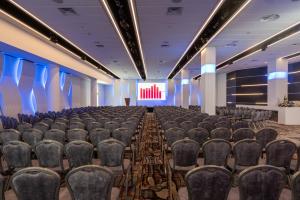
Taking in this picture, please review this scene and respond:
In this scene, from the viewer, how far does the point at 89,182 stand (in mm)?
2572

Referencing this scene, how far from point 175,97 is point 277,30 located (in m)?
25.7

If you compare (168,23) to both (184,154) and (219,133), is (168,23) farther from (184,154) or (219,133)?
(184,154)

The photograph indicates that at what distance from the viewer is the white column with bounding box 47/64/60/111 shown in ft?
51.7

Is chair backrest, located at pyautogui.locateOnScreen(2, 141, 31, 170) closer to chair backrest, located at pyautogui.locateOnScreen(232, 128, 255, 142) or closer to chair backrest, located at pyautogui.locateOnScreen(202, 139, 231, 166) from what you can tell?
chair backrest, located at pyautogui.locateOnScreen(202, 139, 231, 166)

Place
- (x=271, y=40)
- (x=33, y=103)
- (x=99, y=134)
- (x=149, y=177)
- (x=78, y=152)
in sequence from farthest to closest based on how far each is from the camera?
(x=33, y=103) < (x=271, y=40) < (x=99, y=134) < (x=149, y=177) < (x=78, y=152)

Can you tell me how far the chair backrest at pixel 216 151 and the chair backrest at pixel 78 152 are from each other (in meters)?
1.79

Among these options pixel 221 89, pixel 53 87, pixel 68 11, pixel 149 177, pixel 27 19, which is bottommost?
pixel 149 177

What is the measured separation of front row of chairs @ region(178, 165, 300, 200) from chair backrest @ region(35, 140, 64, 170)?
2.39 meters

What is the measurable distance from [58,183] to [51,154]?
1.80 meters

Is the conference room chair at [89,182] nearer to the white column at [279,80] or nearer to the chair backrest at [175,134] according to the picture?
the chair backrest at [175,134]

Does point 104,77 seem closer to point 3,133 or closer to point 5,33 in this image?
point 5,33

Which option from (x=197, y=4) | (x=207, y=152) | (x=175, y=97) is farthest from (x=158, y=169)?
(x=175, y=97)

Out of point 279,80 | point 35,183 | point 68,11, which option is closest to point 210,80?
point 279,80

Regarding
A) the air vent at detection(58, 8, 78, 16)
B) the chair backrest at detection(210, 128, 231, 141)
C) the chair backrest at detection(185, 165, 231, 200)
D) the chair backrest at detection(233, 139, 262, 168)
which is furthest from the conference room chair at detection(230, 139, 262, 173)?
the air vent at detection(58, 8, 78, 16)
